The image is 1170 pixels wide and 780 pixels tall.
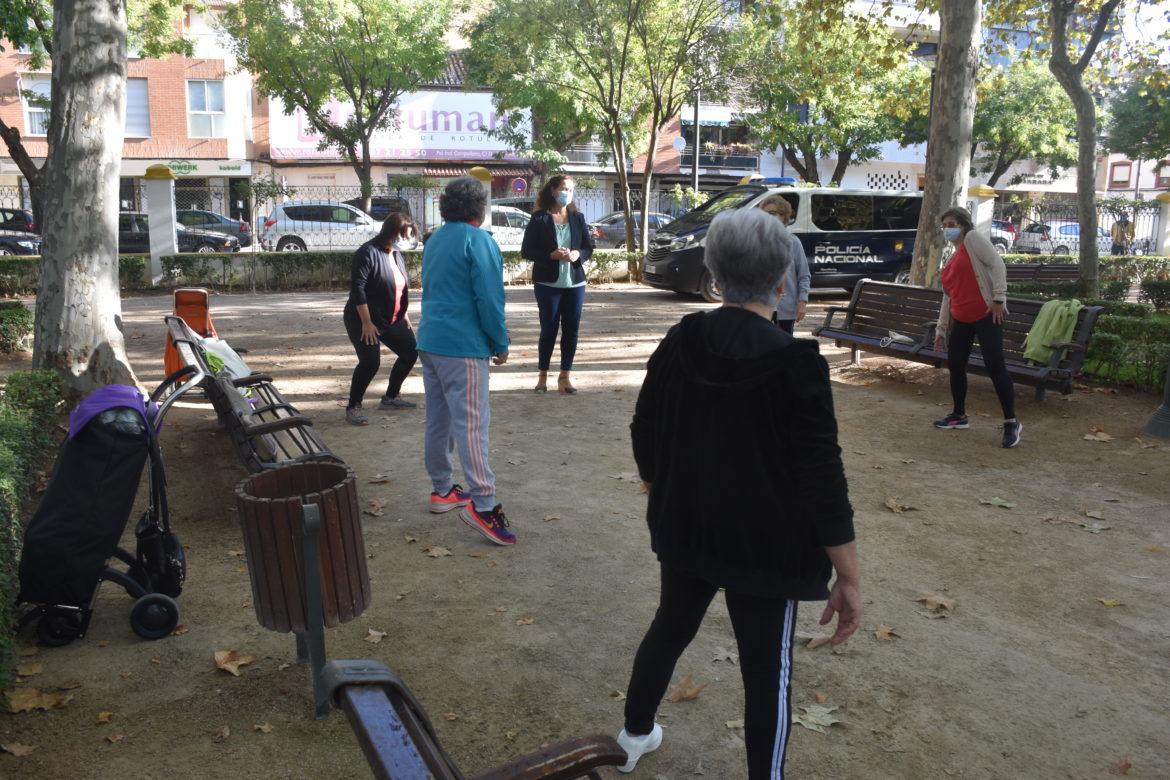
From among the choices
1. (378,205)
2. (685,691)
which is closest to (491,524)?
(685,691)

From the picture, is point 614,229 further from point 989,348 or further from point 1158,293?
point 989,348

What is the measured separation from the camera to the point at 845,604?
2.51 metres

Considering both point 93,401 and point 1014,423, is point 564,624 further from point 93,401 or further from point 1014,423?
point 1014,423

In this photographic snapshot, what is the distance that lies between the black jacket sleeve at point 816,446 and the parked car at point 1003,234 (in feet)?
99.6

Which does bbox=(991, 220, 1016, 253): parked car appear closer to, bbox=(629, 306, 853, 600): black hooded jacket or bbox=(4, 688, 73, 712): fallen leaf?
bbox=(629, 306, 853, 600): black hooded jacket

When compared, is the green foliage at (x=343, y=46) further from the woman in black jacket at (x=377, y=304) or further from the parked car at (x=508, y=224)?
Result: the woman in black jacket at (x=377, y=304)

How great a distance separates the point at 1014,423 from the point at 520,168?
118 feet

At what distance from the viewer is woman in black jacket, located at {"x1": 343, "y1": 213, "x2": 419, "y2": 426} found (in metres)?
7.32

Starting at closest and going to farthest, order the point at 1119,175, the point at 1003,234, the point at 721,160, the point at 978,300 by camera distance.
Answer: the point at 978,300 < the point at 1003,234 < the point at 721,160 < the point at 1119,175

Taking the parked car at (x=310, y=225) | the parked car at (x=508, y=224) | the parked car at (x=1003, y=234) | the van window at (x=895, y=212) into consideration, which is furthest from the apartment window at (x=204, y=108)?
the van window at (x=895, y=212)

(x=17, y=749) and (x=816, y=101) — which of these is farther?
(x=816, y=101)

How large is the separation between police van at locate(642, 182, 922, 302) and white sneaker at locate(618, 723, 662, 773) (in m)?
13.1

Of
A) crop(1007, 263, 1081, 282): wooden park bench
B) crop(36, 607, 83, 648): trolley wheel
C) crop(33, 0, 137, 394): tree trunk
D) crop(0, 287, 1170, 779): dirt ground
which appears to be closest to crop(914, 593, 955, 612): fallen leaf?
crop(0, 287, 1170, 779): dirt ground

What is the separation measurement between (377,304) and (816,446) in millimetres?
5628
